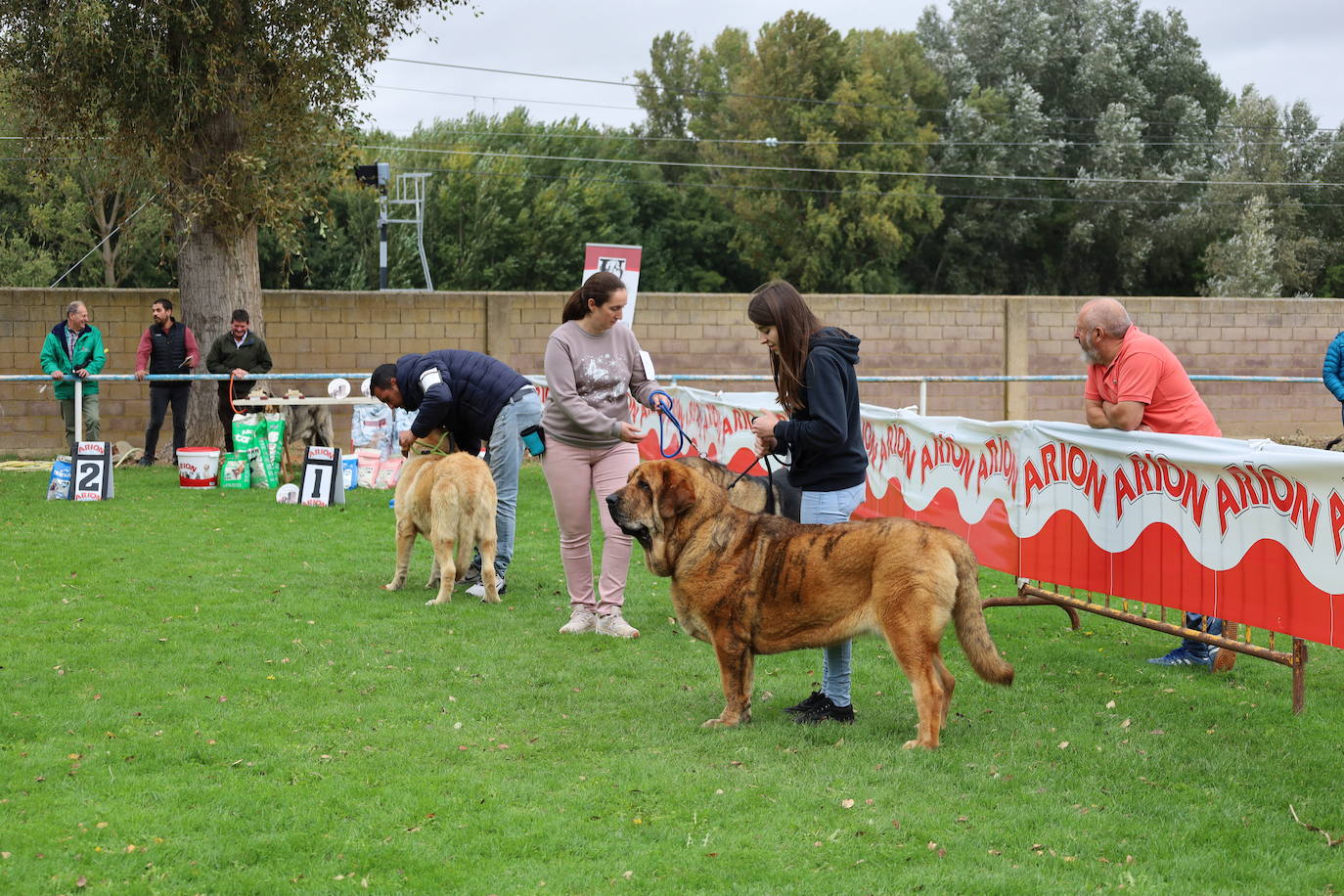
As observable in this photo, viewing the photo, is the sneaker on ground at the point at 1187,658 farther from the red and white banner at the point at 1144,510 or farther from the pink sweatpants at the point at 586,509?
the pink sweatpants at the point at 586,509

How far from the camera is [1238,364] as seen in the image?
923 inches

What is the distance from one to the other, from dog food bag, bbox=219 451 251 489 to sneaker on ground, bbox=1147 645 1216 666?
10956mm

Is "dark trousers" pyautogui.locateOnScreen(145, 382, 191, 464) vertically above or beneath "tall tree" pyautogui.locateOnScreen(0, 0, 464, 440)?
beneath

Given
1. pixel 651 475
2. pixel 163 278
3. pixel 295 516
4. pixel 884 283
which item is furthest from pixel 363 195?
pixel 651 475

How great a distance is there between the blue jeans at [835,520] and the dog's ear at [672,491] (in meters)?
0.64

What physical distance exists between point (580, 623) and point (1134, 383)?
3.55 metres

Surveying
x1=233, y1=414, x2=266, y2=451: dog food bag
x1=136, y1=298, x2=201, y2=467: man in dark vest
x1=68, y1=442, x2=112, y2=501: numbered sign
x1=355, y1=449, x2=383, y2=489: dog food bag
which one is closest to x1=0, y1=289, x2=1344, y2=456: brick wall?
x1=136, y1=298, x2=201, y2=467: man in dark vest

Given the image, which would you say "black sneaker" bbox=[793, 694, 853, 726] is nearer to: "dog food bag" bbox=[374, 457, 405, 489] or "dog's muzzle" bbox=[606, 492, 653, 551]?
"dog's muzzle" bbox=[606, 492, 653, 551]

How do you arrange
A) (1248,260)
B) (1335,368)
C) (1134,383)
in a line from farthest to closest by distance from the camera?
(1248,260)
(1335,368)
(1134,383)

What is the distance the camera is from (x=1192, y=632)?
6.70m

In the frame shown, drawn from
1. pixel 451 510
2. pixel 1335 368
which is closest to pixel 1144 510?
pixel 451 510

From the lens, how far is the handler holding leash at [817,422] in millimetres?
5848

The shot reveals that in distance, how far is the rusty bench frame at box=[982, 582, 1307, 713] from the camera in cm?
620

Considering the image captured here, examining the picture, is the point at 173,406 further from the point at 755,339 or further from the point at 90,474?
the point at 755,339
